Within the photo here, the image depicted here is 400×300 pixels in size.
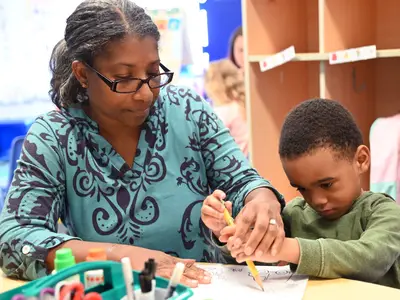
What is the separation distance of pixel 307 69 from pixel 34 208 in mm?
1886

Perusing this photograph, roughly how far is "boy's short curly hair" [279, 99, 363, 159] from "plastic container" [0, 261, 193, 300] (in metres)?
0.50

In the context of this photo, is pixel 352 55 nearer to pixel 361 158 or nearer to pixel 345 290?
pixel 361 158

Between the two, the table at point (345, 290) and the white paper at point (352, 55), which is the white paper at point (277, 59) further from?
the table at point (345, 290)

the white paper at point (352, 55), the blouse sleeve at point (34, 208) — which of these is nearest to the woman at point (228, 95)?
the white paper at point (352, 55)

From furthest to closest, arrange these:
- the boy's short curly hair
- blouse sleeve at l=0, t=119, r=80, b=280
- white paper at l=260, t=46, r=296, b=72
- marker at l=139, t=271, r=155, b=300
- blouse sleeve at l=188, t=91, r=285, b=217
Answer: white paper at l=260, t=46, r=296, b=72 < blouse sleeve at l=188, t=91, r=285, b=217 < the boy's short curly hair < blouse sleeve at l=0, t=119, r=80, b=280 < marker at l=139, t=271, r=155, b=300

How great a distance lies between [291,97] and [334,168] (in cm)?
157

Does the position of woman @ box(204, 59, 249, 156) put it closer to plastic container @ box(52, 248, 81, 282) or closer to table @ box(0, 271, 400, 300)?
table @ box(0, 271, 400, 300)

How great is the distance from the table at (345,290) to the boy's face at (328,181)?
0.73ft

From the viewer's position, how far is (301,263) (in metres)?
1.05

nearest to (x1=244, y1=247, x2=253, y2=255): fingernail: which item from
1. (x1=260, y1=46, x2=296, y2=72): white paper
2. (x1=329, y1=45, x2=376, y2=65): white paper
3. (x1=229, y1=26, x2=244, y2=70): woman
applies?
(x1=329, y1=45, x2=376, y2=65): white paper

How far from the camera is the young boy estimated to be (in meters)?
1.05

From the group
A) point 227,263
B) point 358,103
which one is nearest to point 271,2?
point 358,103

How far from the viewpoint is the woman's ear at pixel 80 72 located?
1.33 meters

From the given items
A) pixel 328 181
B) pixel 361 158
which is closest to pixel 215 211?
pixel 328 181
